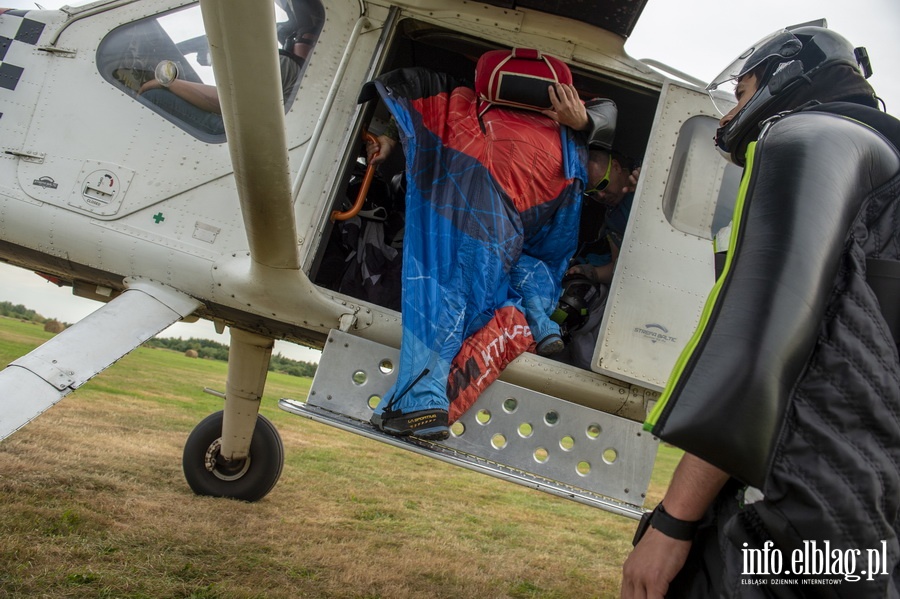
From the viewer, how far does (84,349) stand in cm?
233

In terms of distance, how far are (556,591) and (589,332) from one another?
66.1 inches

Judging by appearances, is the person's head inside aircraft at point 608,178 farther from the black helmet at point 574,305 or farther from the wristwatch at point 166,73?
the wristwatch at point 166,73

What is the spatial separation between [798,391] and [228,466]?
13.2 ft

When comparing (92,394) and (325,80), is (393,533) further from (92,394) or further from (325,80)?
(92,394)

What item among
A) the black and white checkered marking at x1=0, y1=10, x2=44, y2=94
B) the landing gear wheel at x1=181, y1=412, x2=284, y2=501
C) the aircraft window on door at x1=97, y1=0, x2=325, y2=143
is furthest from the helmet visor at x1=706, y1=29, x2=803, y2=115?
the landing gear wheel at x1=181, y1=412, x2=284, y2=501

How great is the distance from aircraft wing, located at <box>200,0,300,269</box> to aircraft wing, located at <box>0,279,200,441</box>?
0.58 meters

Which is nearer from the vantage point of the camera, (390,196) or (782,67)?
(782,67)

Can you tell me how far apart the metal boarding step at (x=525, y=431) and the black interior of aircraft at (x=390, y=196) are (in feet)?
2.10

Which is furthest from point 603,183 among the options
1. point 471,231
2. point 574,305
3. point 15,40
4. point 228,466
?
point 228,466

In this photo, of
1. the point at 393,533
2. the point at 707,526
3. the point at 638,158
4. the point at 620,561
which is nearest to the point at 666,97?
the point at 638,158

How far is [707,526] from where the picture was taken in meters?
1.18

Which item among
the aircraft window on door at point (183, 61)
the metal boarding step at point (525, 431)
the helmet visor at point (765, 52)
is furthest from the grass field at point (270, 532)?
the helmet visor at point (765, 52)

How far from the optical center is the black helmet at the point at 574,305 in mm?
3021

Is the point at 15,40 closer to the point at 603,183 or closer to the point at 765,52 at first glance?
the point at 603,183
